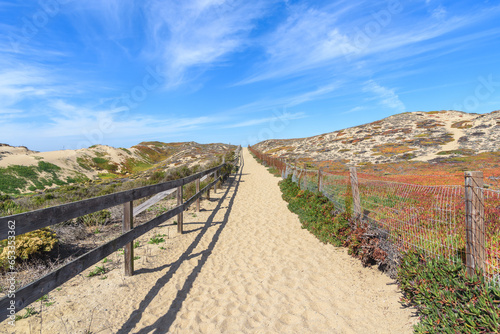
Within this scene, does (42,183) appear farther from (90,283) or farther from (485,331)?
(485,331)

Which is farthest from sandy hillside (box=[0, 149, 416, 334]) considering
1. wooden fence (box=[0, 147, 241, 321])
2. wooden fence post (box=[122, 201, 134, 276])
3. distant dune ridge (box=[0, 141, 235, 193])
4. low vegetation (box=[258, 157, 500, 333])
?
distant dune ridge (box=[0, 141, 235, 193])

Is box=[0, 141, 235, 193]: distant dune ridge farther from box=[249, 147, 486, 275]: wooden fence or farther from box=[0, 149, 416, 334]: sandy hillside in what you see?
box=[249, 147, 486, 275]: wooden fence

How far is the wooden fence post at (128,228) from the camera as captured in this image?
389cm

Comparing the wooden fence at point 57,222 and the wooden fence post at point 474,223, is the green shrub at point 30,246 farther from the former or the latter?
the wooden fence post at point 474,223

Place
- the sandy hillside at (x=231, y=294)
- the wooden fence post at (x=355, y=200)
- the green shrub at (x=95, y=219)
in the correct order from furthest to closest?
the green shrub at (x=95, y=219) → the wooden fence post at (x=355, y=200) → the sandy hillside at (x=231, y=294)

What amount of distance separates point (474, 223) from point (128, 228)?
4794mm

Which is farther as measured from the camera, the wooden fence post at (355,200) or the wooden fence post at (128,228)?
the wooden fence post at (355,200)

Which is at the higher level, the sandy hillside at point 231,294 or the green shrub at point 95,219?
the green shrub at point 95,219

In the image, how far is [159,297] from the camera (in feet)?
12.1

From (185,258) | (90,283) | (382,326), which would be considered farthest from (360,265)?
(90,283)

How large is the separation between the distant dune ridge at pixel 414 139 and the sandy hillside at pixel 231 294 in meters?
26.9

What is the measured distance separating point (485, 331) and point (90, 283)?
501cm

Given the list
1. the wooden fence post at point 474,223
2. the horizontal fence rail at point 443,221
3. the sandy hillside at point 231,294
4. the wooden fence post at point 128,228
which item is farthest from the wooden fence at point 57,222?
the wooden fence post at point 474,223

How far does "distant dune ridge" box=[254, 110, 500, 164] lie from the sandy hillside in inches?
1059
